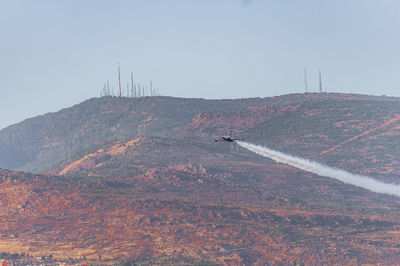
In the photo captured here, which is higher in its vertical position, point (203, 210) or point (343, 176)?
point (343, 176)

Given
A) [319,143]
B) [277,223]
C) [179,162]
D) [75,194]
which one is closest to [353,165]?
[319,143]

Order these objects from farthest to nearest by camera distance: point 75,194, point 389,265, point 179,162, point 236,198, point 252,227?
1. point 179,162
2. point 236,198
3. point 75,194
4. point 252,227
5. point 389,265

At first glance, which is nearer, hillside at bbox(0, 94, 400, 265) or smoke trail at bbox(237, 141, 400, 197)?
hillside at bbox(0, 94, 400, 265)

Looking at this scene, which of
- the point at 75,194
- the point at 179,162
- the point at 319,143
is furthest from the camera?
the point at 319,143

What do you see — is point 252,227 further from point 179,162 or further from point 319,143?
point 319,143

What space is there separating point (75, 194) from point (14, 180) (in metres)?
13.9

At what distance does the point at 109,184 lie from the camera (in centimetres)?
12812

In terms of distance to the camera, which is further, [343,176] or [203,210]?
[343,176]

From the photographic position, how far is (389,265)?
290 feet

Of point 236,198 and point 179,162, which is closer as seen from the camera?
point 236,198

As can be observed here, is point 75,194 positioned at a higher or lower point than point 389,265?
higher

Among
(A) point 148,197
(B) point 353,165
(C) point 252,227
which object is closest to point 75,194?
(A) point 148,197

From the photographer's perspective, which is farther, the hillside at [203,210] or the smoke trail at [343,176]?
the smoke trail at [343,176]

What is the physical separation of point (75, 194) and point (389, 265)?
53.4 m
